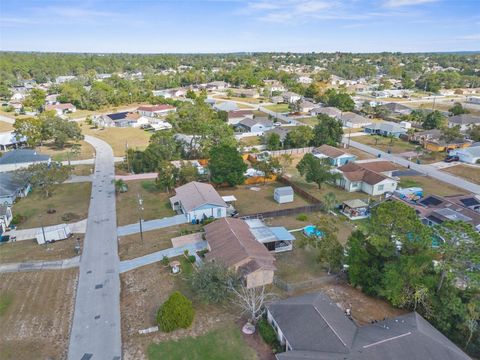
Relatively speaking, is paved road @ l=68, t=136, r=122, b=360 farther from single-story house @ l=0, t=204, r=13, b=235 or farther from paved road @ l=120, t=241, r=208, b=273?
single-story house @ l=0, t=204, r=13, b=235

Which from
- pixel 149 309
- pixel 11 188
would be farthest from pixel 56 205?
pixel 149 309

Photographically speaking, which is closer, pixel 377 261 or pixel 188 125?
pixel 377 261

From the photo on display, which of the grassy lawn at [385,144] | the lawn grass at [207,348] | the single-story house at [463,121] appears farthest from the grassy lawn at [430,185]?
the lawn grass at [207,348]

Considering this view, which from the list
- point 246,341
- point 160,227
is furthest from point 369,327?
point 160,227

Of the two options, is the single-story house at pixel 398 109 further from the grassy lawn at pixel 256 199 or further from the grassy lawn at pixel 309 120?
the grassy lawn at pixel 256 199

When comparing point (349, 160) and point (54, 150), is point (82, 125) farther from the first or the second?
point (349, 160)

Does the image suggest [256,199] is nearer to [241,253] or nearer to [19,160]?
[241,253]
